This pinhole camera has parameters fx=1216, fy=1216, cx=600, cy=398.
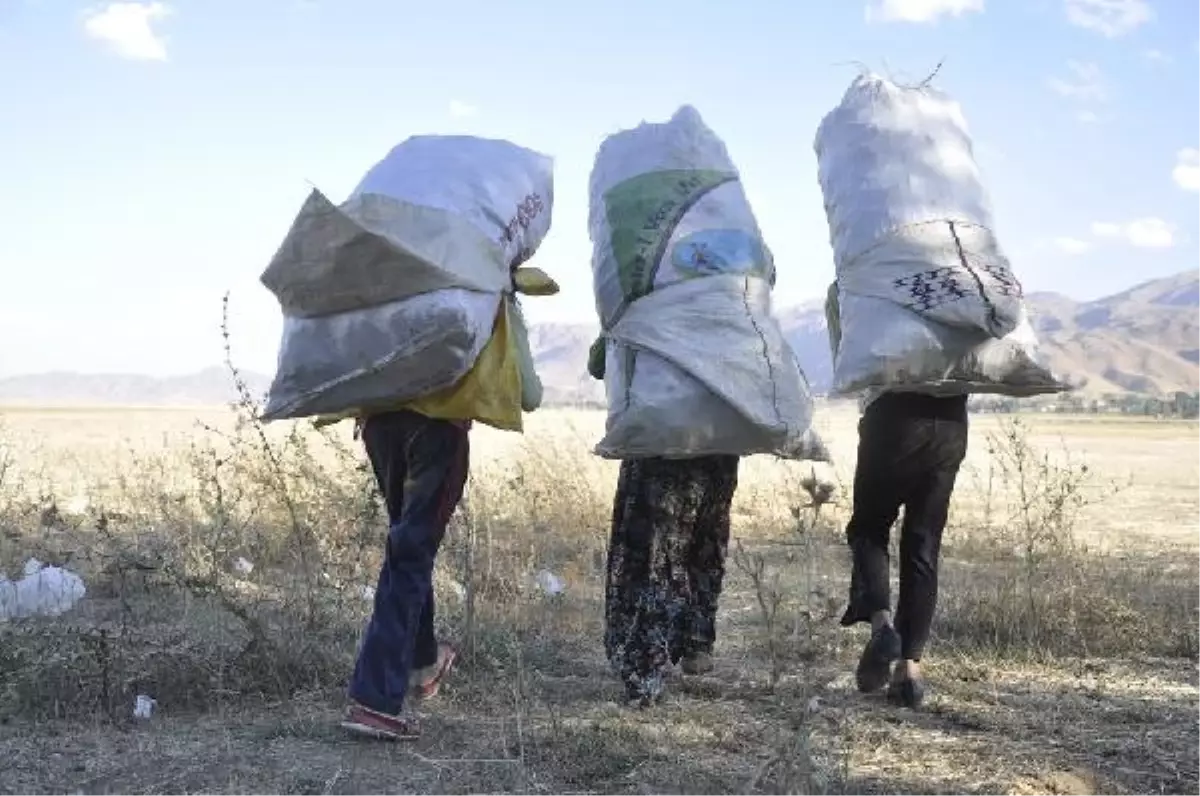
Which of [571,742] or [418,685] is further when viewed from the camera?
[418,685]

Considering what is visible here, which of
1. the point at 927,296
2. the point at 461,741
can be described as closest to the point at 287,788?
the point at 461,741

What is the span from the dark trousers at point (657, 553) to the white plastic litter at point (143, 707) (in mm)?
1522

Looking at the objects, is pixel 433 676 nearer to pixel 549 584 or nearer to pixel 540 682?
pixel 540 682

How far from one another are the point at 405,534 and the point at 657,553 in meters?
0.95

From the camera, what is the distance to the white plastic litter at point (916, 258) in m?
3.94

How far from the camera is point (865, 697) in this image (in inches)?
168

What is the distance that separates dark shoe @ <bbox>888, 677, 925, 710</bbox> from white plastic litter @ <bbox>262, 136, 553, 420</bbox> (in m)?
1.86

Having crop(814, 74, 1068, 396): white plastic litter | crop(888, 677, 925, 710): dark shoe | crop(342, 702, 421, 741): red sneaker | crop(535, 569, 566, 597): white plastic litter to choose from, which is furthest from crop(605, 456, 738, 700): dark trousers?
crop(535, 569, 566, 597): white plastic litter

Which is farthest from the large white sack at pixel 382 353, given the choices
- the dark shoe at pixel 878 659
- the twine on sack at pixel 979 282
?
the dark shoe at pixel 878 659

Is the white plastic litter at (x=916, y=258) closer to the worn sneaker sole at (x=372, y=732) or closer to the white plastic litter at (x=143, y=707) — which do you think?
the worn sneaker sole at (x=372, y=732)

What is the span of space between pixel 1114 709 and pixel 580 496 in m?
4.59

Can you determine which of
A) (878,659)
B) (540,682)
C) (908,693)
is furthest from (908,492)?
(540,682)

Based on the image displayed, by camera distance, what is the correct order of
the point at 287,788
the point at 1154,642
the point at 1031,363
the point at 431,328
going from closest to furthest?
the point at 287,788
the point at 431,328
the point at 1031,363
the point at 1154,642

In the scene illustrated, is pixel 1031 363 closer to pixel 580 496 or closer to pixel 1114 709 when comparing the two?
pixel 1114 709
